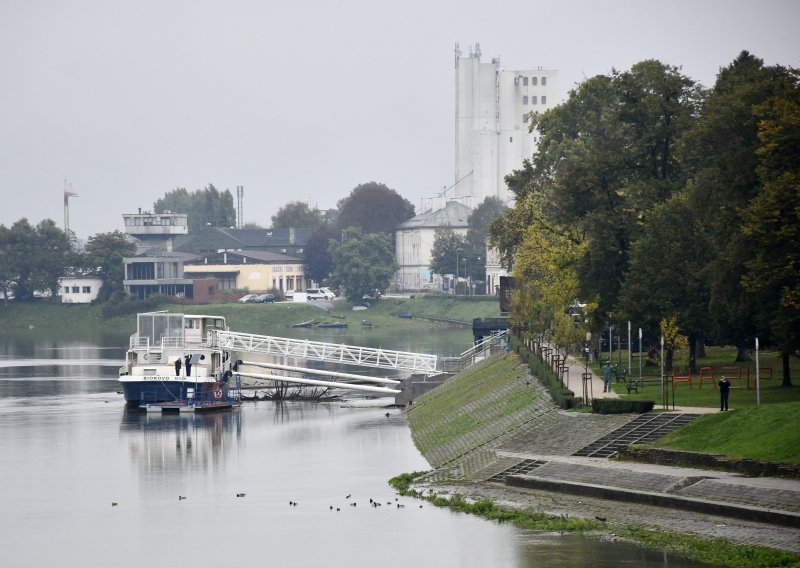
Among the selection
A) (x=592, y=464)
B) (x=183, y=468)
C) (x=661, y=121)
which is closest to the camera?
(x=592, y=464)

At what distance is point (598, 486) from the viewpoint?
1897 inches

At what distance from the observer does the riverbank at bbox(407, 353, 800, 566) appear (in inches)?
1606

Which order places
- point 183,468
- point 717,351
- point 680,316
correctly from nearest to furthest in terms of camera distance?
point 183,468, point 680,316, point 717,351

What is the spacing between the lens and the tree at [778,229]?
56.4 meters

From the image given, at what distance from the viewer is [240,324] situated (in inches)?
7781

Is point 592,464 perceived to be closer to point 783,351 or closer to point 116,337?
point 783,351

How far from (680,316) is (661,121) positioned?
14.8 meters

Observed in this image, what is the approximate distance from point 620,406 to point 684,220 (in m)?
17.2

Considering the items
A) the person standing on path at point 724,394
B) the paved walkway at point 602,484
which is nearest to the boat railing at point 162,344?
the paved walkway at point 602,484

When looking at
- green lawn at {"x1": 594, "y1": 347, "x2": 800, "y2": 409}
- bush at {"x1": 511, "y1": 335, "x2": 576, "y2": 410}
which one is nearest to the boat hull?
bush at {"x1": 511, "y1": 335, "x2": 576, "y2": 410}

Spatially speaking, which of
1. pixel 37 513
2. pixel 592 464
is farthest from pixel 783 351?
pixel 37 513

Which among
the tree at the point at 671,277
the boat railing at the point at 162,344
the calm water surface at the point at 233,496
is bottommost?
the calm water surface at the point at 233,496

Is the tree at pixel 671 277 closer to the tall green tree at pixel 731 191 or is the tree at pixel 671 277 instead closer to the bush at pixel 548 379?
the tall green tree at pixel 731 191

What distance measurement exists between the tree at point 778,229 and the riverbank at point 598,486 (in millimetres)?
6704
